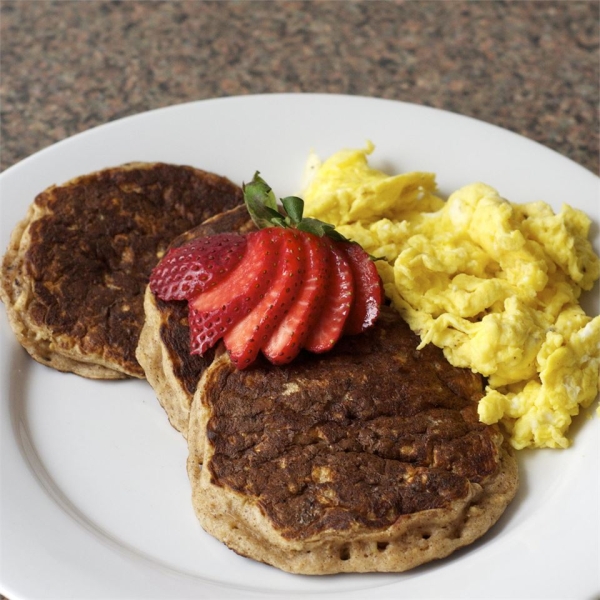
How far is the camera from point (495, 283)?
289 cm

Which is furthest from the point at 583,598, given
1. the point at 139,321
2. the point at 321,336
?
the point at 139,321

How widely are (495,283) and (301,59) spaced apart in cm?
256

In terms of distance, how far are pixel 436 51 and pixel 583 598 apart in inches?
141

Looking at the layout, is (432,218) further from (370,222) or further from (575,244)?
(575,244)

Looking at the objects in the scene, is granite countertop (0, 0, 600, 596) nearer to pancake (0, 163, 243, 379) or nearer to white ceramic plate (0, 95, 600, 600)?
white ceramic plate (0, 95, 600, 600)

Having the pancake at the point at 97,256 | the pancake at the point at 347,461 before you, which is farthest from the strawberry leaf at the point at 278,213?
the pancake at the point at 97,256

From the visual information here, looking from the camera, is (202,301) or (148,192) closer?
(202,301)

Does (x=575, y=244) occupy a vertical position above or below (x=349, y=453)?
above

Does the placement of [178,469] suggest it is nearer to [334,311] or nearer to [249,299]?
[249,299]

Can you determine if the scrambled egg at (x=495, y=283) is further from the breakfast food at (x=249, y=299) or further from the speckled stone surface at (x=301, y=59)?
the speckled stone surface at (x=301, y=59)

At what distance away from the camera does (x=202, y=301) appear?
279cm

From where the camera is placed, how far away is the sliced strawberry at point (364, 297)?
282 centimetres

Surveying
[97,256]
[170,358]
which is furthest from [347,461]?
[97,256]

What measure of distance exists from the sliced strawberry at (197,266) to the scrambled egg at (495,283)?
0.49m
